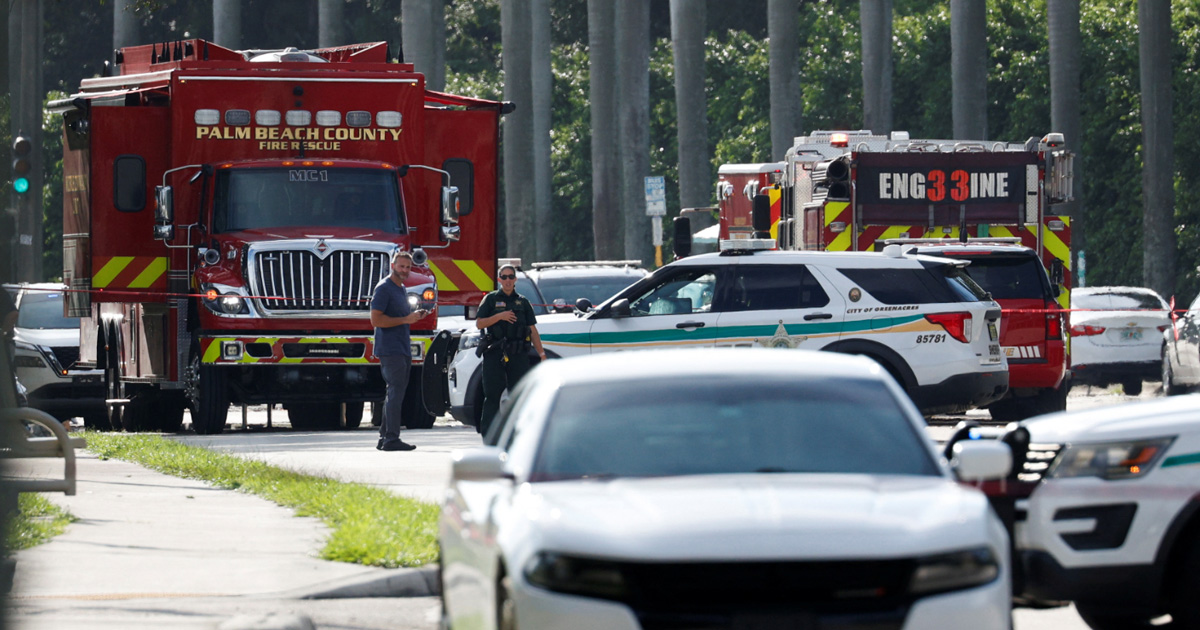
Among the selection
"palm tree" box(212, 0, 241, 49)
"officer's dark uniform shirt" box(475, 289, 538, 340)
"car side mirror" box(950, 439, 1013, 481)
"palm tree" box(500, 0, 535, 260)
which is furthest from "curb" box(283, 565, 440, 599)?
"palm tree" box(212, 0, 241, 49)

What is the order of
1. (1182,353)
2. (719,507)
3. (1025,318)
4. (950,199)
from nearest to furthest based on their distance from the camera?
1. (719,507)
2. (1025,318)
3. (950,199)
4. (1182,353)

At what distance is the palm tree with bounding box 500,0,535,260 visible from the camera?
4159cm

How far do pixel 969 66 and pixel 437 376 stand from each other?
20.8 meters

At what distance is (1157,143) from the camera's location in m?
37.3

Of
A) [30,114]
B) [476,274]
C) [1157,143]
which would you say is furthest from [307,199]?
[1157,143]

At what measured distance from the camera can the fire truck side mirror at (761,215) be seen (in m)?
24.5

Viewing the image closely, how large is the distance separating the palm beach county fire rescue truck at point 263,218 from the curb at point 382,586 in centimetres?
1022

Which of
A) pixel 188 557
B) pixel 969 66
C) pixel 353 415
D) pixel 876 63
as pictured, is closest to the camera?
pixel 188 557

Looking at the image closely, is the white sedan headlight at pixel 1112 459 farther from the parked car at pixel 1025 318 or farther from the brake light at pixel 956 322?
the parked car at pixel 1025 318

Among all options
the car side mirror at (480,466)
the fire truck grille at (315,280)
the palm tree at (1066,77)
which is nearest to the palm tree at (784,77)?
the palm tree at (1066,77)

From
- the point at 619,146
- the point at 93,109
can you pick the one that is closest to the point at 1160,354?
the point at 93,109

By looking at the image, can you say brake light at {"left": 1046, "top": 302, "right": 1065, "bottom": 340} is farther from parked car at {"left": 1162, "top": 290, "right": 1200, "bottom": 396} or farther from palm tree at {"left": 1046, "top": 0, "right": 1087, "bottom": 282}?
palm tree at {"left": 1046, "top": 0, "right": 1087, "bottom": 282}

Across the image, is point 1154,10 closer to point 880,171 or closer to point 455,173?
point 880,171

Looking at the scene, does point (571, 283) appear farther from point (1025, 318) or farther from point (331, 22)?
point (331, 22)
